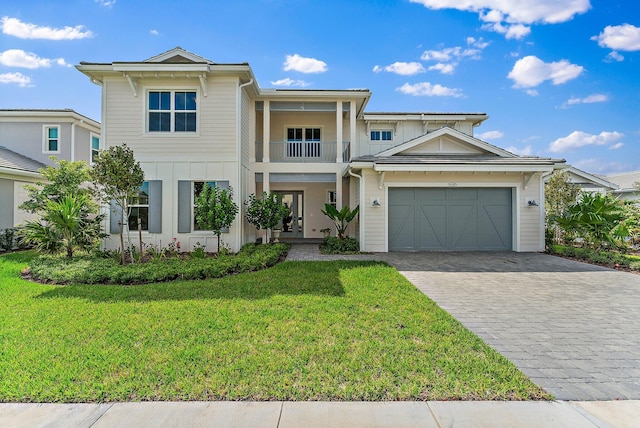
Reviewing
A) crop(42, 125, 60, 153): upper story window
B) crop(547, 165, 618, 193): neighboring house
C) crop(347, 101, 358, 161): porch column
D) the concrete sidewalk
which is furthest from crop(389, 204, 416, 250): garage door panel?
crop(42, 125, 60, 153): upper story window

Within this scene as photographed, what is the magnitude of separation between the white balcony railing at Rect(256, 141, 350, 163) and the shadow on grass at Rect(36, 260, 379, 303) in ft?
25.7

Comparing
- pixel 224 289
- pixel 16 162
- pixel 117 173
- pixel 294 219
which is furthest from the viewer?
pixel 294 219

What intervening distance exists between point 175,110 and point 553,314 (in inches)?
484

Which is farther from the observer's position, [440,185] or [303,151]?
[303,151]

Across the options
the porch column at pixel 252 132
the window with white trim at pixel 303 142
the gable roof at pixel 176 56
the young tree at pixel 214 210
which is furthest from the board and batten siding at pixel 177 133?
the window with white trim at pixel 303 142

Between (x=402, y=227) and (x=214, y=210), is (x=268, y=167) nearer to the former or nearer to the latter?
(x=214, y=210)

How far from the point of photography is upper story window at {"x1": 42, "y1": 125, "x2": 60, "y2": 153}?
16.1 metres

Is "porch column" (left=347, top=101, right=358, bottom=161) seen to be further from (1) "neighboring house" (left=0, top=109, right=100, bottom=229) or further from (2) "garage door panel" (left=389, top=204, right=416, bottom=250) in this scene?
(1) "neighboring house" (left=0, top=109, right=100, bottom=229)

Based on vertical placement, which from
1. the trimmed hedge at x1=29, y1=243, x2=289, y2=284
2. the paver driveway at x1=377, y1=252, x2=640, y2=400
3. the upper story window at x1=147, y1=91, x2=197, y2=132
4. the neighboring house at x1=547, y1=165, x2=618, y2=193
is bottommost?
the paver driveway at x1=377, y1=252, x2=640, y2=400

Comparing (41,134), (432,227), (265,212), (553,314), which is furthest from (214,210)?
(41,134)

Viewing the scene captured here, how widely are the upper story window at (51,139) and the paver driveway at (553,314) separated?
17932mm

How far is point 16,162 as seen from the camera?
14.0 metres

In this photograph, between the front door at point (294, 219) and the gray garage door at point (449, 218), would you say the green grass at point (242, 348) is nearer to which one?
the gray garage door at point (449, 218)

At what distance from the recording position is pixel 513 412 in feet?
8.89
